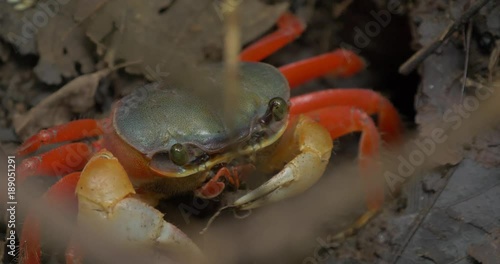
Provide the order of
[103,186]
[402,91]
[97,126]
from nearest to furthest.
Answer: [103,186] < [97,126] < [402,91]

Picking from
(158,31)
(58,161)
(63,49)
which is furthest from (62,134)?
(158,31)

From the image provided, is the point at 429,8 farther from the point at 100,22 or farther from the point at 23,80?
the point at 23,80

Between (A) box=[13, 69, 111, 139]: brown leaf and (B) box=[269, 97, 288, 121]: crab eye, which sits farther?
(A) box=[13, 69, 111, 139]: brown leaf

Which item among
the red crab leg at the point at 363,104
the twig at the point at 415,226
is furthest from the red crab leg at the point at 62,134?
the twig at the point at 415,226

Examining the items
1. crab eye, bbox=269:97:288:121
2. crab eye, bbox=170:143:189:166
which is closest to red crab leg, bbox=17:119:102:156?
crab eye, bbox=170:143:189:166

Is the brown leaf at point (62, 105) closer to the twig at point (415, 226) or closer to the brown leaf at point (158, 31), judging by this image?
the brown leaf at point (158, 31)

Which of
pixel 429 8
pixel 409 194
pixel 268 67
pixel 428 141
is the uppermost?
pixel 429 8

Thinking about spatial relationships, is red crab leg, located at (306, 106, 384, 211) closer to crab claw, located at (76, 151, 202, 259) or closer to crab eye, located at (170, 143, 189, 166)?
crab eye, located at (170, 143, 189, 166)

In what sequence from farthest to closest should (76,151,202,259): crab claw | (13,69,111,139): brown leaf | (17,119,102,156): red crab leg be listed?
(13,69,111,139): brown leaf
(17,119,102,156): red crab leg
(76,151,202,259): crab claw

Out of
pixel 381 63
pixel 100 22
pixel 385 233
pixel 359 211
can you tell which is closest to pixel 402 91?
pixel 381 63
